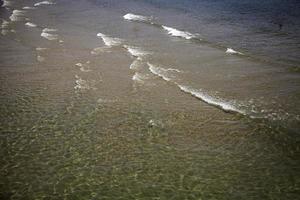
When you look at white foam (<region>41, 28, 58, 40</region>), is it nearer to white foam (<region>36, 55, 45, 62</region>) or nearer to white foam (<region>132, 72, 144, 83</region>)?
white foam (<region>36, 55, 45, 62</region>)

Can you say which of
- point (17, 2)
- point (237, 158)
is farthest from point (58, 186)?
point (17, 2)

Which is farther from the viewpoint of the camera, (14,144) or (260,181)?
(14,144)

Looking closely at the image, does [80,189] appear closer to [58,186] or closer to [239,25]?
[58,186]

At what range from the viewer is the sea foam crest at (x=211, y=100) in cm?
1319

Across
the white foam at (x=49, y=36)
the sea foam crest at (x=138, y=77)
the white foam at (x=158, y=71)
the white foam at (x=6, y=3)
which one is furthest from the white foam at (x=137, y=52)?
the white foam at (x=6, y=3)

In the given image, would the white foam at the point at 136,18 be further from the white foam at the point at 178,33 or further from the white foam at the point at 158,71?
the white foam at the point at 158,71

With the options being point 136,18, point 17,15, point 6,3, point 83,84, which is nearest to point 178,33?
point 136,18

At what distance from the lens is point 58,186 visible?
29.6 ft

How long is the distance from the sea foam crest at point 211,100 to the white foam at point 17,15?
22.2 metres

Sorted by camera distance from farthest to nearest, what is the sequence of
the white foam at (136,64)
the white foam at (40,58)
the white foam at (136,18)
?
1. the white foam at (136,18)
2. the white foam at (40,58)
3. the white foam at (136,64)

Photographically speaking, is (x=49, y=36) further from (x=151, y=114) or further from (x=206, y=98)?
(x=151, y=114)

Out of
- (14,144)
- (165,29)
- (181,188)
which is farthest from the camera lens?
(165,29)

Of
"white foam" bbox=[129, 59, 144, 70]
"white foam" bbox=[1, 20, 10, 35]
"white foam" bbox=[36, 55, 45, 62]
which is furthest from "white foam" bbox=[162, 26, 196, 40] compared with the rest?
"white foam" bbox=[1, 20, 10, 35]

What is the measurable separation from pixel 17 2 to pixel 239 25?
28950mm
